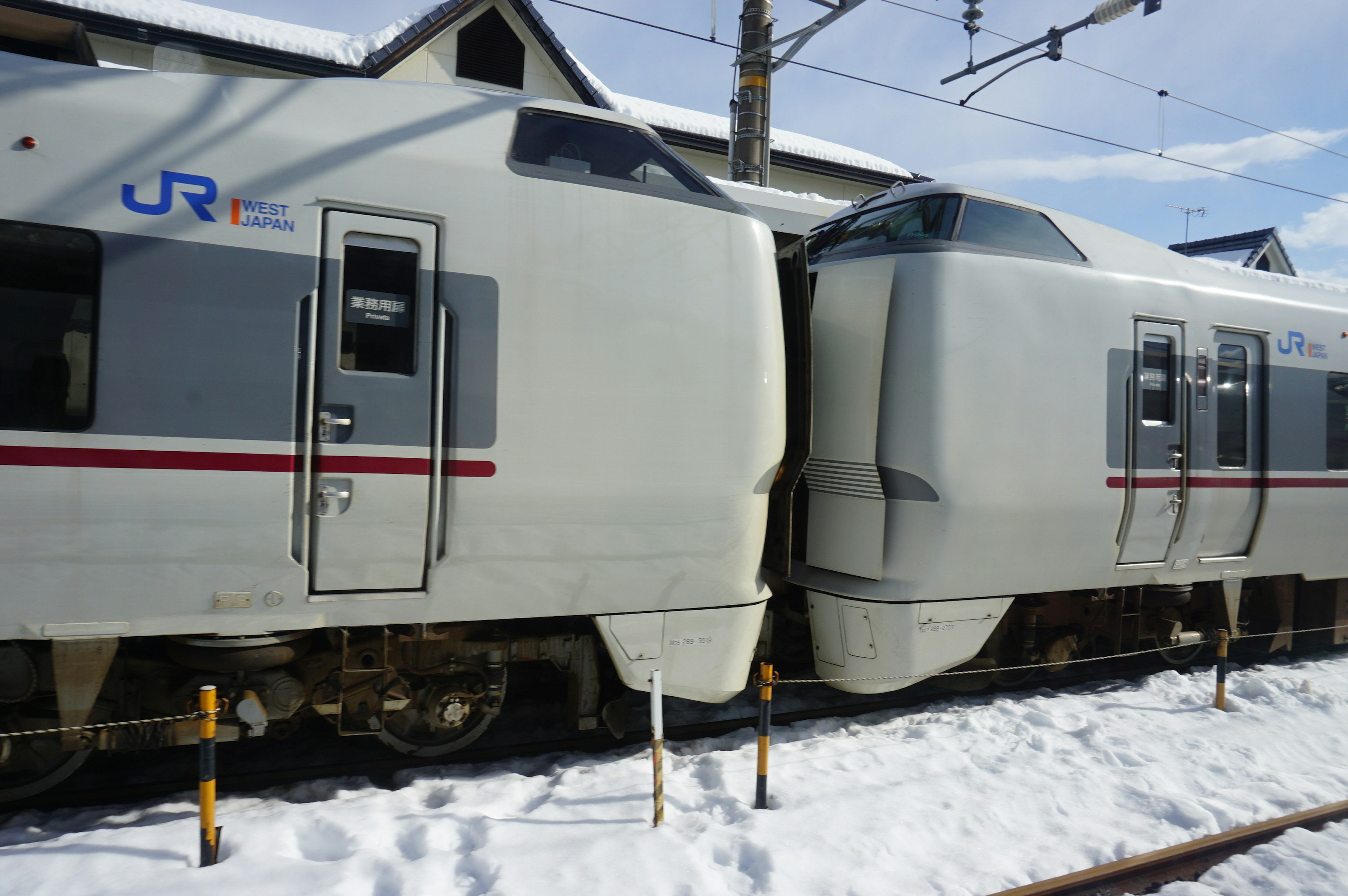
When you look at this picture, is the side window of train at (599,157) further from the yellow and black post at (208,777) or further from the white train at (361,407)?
the yellow and black post at (208,777)

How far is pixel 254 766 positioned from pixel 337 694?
1083 millimetres

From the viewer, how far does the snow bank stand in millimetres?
11156

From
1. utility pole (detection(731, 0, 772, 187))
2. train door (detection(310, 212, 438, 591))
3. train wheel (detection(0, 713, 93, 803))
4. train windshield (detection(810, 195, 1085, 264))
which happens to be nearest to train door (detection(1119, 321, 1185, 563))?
train windshield (detection(810, 195, 1085, 264))

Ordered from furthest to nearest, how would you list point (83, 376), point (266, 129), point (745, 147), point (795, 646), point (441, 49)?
point (441, 49), point (745, 147), point (795, 646), point (266, 129), point (83, 376)

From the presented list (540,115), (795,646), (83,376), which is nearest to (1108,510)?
(795,646)

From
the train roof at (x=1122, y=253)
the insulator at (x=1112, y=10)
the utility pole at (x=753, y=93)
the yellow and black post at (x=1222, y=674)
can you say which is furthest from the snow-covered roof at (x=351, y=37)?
the yellow and black post at (x=1222, y=674)

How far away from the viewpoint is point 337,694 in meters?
3.82

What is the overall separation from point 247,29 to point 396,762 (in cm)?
1213

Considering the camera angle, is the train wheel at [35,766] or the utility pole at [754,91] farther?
the utility pole at [754,91]

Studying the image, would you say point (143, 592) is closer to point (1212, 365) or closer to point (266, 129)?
point (266, 129)

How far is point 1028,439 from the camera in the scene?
5102 mm

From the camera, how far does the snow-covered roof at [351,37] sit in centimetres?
1116

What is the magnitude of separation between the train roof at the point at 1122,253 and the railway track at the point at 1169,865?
3546 mm

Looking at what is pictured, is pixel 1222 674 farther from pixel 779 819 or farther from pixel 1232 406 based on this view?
pixel 779 819
